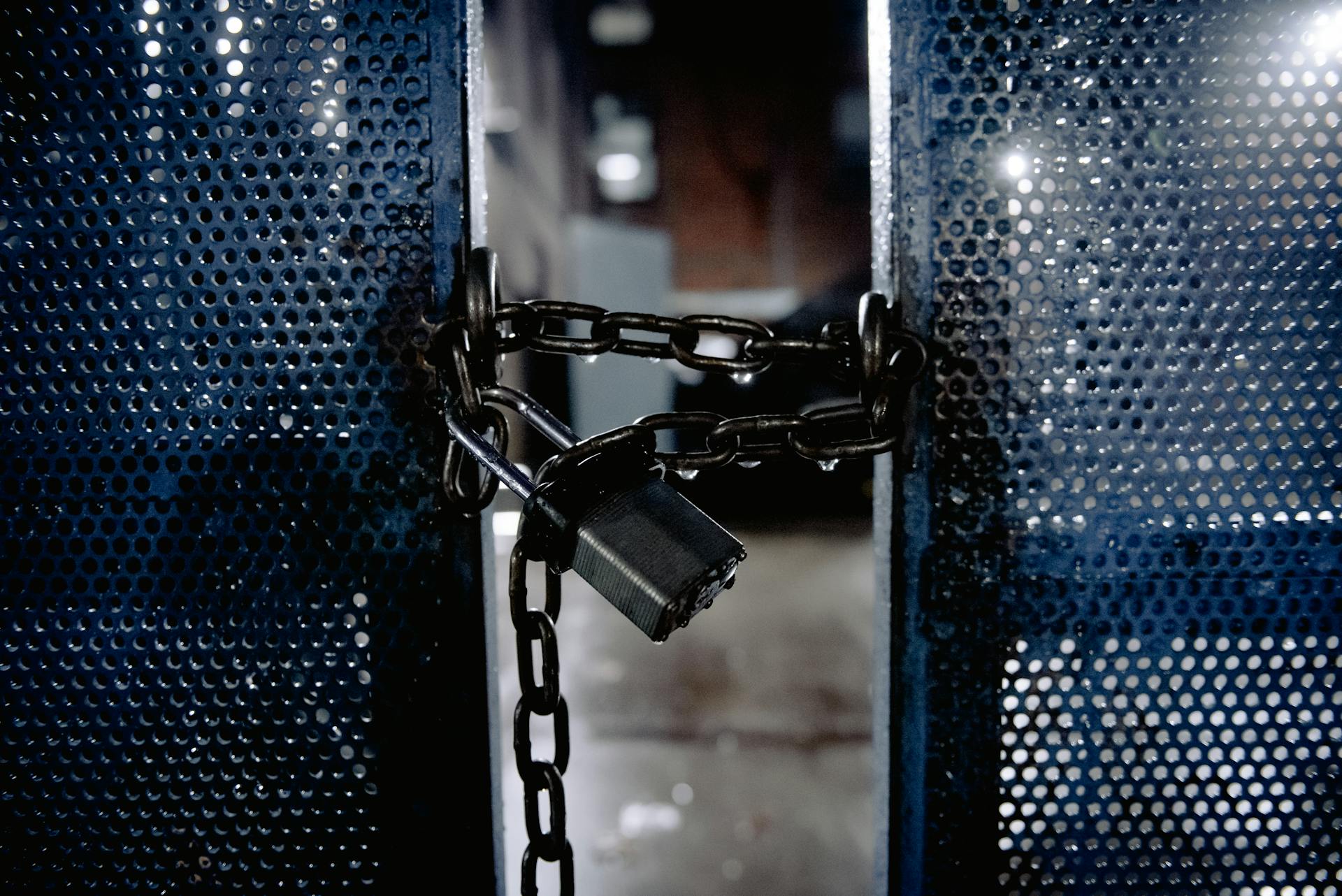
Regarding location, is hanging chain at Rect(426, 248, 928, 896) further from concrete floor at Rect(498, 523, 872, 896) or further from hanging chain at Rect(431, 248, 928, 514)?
concrete floor at Rect(498, 523, 872, 896)

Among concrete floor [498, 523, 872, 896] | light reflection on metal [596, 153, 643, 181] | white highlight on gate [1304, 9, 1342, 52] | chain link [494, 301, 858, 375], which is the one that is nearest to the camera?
chain link [494, 301, 858, 375]

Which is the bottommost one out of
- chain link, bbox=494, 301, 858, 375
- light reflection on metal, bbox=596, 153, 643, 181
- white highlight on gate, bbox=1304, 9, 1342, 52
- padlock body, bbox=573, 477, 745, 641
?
padlock body, bbox=573, 477, 745, 641

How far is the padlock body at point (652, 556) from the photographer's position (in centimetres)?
68

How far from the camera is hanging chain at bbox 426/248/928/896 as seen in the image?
674 millimetres

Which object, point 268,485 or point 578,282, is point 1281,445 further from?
point 578,282

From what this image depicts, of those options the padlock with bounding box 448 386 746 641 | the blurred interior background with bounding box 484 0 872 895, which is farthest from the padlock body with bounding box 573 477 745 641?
the blurred interior background with bounding box 484 0 872 895

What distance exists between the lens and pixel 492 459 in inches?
28.4

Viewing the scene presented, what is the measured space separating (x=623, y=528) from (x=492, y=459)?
17 centimetres

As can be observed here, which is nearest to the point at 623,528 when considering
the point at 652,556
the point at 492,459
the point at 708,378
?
the point at 652,556

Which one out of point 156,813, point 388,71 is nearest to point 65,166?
point 388,71

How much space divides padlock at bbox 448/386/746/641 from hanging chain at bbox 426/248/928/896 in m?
0.02

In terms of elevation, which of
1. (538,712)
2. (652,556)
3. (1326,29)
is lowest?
(538,712)

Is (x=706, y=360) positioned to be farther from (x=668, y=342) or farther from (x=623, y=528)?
(x=623, y=528)

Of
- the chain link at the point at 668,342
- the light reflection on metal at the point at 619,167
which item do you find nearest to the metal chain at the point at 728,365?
the chain link at the point at 668,342
